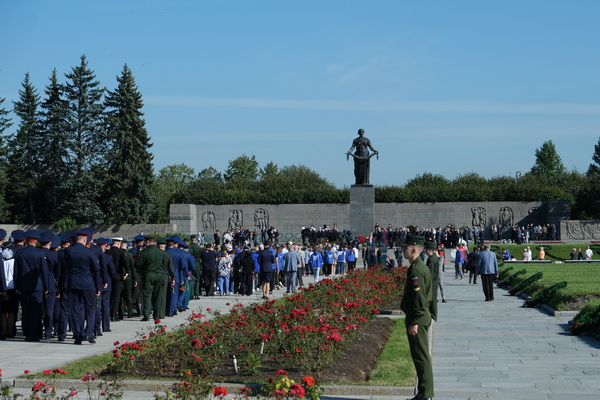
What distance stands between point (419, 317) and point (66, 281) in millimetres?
6485

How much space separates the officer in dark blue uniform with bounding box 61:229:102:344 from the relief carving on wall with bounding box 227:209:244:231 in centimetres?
4761

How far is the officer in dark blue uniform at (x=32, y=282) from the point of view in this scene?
12.6 m

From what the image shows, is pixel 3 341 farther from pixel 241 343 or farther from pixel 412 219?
pixel 412 219

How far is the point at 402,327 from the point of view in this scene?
1439 cm

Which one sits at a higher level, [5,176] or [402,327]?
[5,176]

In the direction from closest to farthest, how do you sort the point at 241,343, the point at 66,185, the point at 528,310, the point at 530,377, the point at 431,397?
the point at 431,397 → the point at 530,377 → the point at 241,343 → the point at 528,310 → the point at 66,185

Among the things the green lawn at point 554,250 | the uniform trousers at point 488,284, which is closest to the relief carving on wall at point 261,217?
the green lawn at point 554,250

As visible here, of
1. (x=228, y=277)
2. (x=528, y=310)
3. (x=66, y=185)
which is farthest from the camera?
(x=66, y=185)

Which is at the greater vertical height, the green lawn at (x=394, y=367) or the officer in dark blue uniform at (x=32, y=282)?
the officer in dark blue uniform at (x=32, y=282)

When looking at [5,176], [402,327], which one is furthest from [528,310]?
[5,176]

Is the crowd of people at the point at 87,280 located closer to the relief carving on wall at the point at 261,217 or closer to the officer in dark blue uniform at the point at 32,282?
the officer in dark blue uniform at the point at 32,282

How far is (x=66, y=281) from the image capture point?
12.2 metres

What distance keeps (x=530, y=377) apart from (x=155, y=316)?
803 cm

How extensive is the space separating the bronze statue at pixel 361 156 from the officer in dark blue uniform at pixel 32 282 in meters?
26.7
